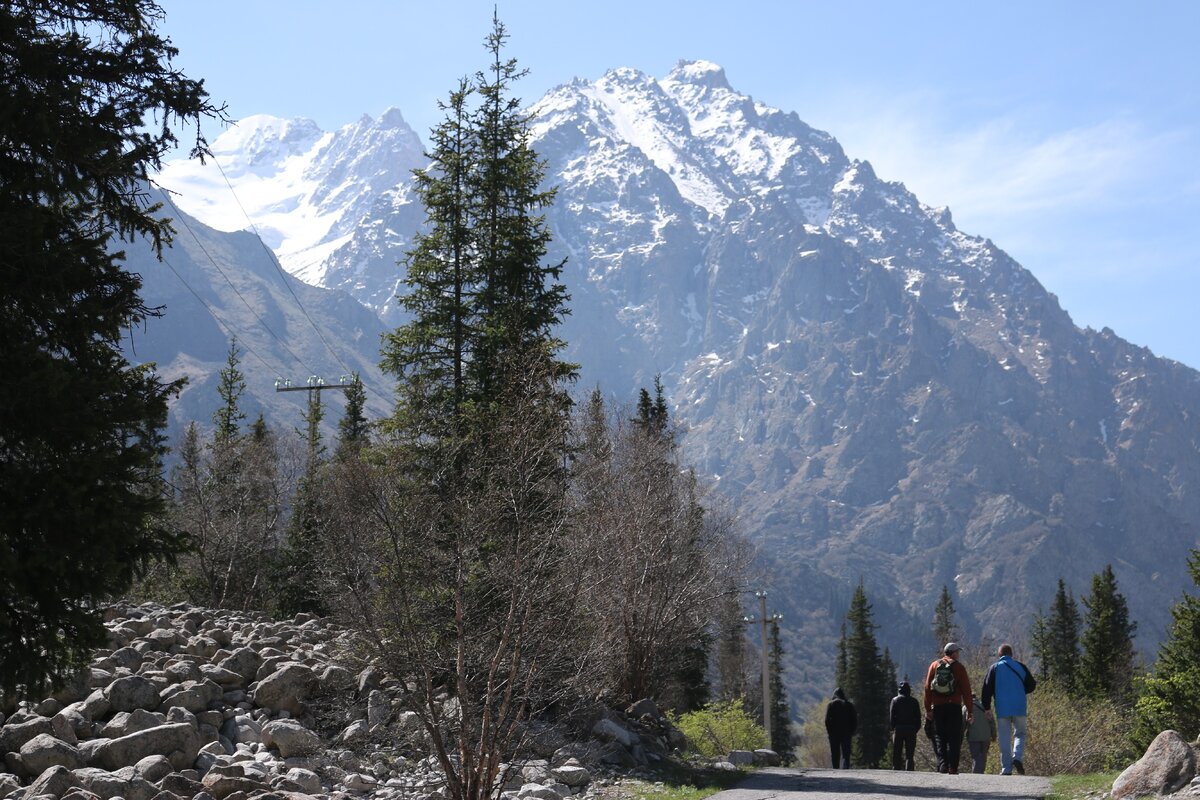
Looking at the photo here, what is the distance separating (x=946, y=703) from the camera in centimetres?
2005

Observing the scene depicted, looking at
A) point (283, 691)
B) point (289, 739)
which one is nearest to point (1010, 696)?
point (289, 739)

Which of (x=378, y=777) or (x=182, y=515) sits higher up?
(x=182, y=515)

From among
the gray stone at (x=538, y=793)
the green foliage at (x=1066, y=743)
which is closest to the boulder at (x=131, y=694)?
the gray stone at (x=538, y=793)

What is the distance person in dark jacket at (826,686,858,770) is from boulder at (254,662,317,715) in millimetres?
10181

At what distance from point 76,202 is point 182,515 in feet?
99.3

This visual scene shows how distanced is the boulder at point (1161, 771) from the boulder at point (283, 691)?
12711 mm

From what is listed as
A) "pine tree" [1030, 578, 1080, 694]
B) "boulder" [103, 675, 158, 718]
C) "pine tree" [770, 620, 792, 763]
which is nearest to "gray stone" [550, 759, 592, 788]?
"boulder" [103, 675, 158, 718]

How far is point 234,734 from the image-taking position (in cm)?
1848

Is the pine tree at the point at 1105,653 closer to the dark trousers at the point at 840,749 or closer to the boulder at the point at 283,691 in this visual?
the dark trousers at the point at 840,749

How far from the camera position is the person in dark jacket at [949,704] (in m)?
20.0

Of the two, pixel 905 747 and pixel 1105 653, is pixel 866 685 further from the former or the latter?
pixel 905 747

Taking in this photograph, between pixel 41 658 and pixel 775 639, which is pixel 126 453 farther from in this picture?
pixel 775 639

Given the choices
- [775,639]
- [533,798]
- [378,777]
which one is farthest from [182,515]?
[775,639]

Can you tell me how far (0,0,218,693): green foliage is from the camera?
401 inches
